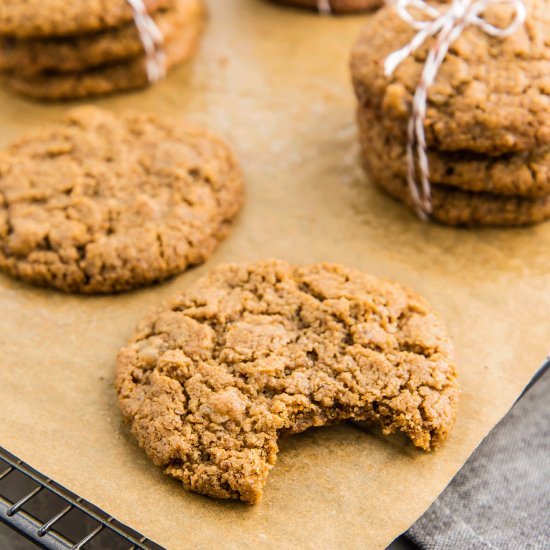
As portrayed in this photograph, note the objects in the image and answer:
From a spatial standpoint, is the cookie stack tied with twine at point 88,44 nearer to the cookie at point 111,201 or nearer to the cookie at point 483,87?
the cookie at point 111,201

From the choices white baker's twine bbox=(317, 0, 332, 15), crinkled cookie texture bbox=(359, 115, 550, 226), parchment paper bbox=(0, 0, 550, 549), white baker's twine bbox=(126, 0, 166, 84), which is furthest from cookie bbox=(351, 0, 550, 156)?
white baker's twine bbox=(317, 0, 332, 15)

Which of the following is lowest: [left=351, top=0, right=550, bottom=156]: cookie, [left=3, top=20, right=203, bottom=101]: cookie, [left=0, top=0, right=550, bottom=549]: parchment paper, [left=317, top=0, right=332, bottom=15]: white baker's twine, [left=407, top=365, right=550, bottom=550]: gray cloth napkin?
[left=407, top=365, right=550, bottom=550]: gray cloth napkin

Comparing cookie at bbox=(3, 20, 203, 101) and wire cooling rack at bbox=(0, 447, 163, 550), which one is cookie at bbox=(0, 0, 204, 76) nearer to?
cookie at bbox=(3, 20, 203, 101)

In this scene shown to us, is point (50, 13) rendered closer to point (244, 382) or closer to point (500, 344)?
point (244, 382)

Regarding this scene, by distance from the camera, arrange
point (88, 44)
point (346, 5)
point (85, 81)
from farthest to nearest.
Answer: point (346, 5) < point (85, 81) < point (88, 44)

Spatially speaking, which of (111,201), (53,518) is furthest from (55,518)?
(111,201)

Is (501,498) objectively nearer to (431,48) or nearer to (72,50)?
(431,48)
